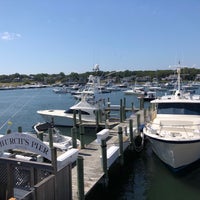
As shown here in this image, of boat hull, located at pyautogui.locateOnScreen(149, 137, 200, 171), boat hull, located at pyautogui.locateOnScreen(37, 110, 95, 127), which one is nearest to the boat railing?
boat hull, located at pyautogui.locateOnScreen(149, 137, 200, 171)

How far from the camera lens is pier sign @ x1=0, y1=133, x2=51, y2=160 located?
10078mm

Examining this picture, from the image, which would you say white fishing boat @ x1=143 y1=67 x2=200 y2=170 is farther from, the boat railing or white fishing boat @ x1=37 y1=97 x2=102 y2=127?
white fishing boat @ x1=37 y1=97 x2=102 y2=127

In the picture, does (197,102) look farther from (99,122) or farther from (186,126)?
(99,122)

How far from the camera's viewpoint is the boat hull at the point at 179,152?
1507 cm

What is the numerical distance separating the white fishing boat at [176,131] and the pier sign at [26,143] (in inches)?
281

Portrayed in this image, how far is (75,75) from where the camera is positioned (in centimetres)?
18562

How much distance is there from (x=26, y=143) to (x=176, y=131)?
9.36 meters

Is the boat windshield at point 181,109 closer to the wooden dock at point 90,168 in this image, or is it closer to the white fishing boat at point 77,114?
the wooden dock at point 90,168

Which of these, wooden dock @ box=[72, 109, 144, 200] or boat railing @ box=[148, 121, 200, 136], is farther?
boat railing @ box=[148, 121, 200, 136]

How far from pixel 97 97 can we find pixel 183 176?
18.1m

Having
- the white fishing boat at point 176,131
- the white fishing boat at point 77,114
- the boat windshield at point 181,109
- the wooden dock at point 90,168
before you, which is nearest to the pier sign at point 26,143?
the wooden dock at point 90,168

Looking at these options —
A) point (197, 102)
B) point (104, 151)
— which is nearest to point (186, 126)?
point (197, 102)

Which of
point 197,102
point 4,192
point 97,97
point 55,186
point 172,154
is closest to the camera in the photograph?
point 55,186

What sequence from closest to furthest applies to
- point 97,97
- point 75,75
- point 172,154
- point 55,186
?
1. point 55,186
2. point 172,154
3. point 97,97
4. point 75,75
